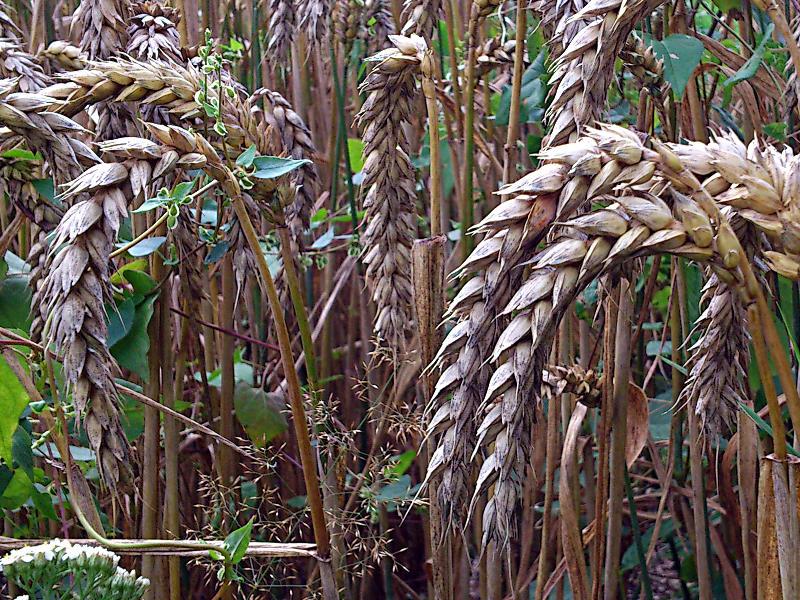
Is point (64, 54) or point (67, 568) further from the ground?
point (64, 54)

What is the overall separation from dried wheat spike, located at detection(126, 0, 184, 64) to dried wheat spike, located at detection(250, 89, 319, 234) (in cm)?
11

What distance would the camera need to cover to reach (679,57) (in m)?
0.93

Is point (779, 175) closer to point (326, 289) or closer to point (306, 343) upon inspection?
point (306, 343)

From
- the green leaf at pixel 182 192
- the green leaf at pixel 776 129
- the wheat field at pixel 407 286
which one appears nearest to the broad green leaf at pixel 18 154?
the wheat field at pixel 407 286

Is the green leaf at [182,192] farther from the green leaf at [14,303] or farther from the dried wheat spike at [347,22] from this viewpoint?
the dried wheat spike at [347,22]

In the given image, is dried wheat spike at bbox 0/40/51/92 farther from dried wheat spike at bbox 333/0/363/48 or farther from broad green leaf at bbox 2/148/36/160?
dried wheat spike at bbox 333/0/363/48

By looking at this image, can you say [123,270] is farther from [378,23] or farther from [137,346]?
[378,23]

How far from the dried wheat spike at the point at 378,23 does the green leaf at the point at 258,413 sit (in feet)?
2.35

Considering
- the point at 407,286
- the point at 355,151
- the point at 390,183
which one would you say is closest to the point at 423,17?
the point at 390,183

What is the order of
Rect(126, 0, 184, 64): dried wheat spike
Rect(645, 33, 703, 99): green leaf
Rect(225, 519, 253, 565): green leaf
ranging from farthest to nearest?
Rect(126, 0, 184, 64): dried wheat spike
Rect(645, 33, 703, 99): green leaf
Rect(225, 519, 253, 565): green leaf

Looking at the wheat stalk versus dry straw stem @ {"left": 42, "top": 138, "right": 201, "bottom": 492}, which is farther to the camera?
the wheat stalk

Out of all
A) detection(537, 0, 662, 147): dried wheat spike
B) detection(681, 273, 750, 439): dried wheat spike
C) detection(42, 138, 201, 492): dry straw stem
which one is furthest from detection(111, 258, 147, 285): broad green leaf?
detection(681, 273, 750, 439): dried wheat spike

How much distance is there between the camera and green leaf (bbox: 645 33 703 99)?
0.90 metres

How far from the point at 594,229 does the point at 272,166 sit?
386mm
